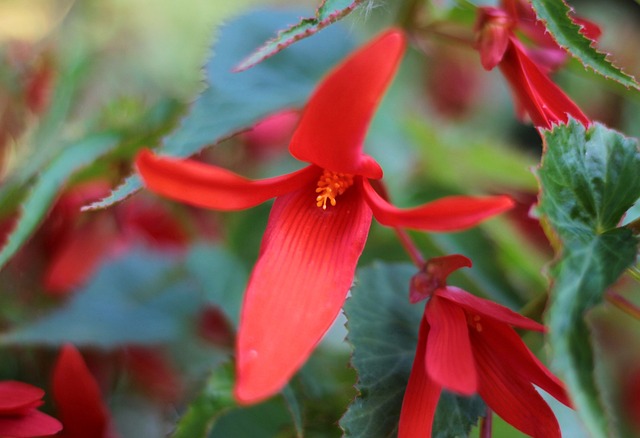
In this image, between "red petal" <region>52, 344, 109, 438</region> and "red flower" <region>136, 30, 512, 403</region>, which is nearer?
"red flower" <region>136, 30, 512, 403</region>

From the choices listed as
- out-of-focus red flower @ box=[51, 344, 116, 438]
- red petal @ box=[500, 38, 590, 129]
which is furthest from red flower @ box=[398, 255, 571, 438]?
out-of-focus red flower @ box=[51, 344, 116, 438]

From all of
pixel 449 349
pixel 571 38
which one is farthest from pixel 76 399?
pixel 571 38

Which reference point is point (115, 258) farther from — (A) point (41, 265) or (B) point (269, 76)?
(B) point (269, 76)

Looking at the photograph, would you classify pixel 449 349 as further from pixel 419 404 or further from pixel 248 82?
pixel 248 82

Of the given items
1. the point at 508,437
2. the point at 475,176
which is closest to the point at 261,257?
the point at 508,437

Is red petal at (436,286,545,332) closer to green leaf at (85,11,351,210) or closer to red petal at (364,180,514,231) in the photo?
red petal at (364,180,514,231)

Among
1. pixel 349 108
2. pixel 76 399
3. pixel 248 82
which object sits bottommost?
pixel 76 399

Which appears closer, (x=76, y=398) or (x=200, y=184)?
(x=200, y=184)
